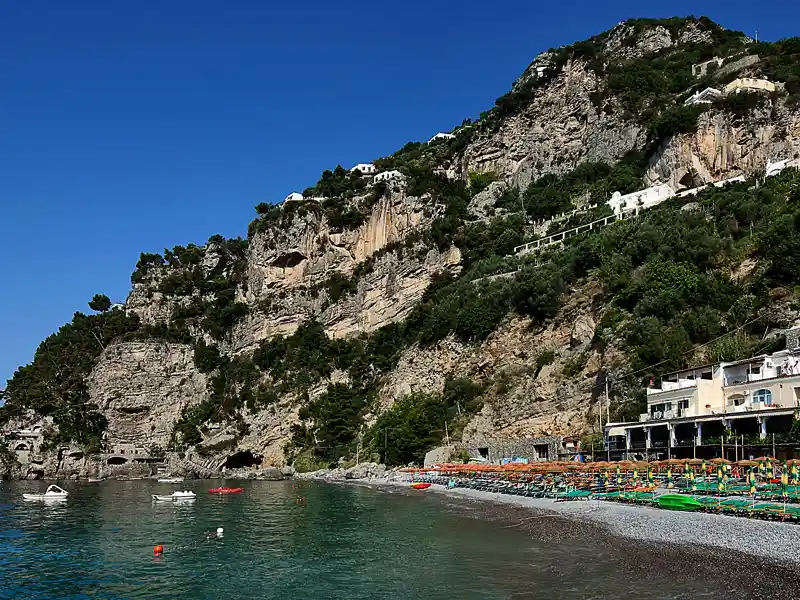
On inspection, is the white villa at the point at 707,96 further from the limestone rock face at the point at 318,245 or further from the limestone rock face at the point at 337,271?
the limestone rock face at the point at 318,245

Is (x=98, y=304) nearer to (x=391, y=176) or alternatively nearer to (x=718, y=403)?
(x=391, y=176)

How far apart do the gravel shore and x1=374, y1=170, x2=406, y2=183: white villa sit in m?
61.7

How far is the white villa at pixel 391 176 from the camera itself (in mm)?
89750

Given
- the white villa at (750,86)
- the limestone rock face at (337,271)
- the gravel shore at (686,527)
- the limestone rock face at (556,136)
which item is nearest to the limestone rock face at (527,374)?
the limestone rock face at (337,271)

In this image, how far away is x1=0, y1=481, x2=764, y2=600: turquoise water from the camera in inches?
697

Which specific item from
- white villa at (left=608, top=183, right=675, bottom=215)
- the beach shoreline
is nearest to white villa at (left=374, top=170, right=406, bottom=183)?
white villa at (left=608, top=183, right=675, bottom=215)

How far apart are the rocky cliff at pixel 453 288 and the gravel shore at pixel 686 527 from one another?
16270mm

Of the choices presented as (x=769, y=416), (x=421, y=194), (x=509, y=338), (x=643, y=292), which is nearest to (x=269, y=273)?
(x=421, y=194)

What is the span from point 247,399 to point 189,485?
18807mm

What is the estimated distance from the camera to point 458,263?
78688 mm

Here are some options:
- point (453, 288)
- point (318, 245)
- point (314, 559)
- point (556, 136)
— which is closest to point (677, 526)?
point (314, 559)

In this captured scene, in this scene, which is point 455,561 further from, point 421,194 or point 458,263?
point 421,194

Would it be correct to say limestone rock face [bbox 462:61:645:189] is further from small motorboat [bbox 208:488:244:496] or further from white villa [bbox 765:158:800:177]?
small motorboat [bbox 208:488:244:496]

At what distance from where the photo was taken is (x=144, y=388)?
9544 centimetres
